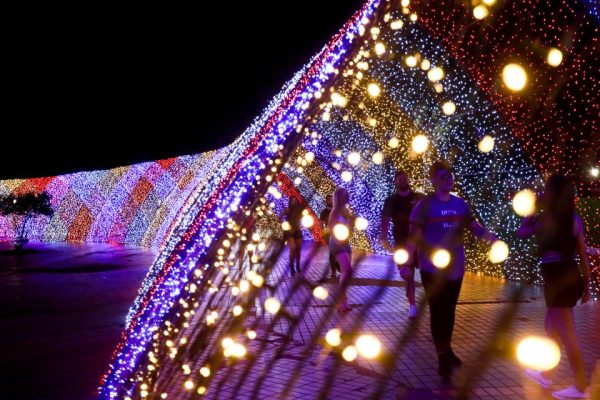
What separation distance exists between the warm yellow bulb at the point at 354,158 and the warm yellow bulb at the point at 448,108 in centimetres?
402

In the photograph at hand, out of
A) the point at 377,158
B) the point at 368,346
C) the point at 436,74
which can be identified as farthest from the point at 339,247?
the point at 377,158

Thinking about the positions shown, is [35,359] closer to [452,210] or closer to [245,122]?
[452,210]

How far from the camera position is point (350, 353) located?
431 centimetres

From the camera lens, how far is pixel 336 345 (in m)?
4.57

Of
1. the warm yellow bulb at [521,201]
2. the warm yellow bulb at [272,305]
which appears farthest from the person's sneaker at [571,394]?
the warm yellow bulb at [521,201]

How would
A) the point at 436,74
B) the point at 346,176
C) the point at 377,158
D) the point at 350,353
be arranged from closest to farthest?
1. the point at 350,353
2. the point at 436,74
3. the point at 377,158
4. the point at 346,176

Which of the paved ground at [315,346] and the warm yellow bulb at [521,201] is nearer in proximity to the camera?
the paved ground at [315,346]

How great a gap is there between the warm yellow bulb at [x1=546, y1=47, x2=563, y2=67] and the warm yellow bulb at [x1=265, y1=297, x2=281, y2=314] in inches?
203

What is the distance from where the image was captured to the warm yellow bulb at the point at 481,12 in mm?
7299

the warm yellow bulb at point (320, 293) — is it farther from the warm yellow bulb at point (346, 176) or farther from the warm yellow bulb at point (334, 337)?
the warm yellow bulb at point (346, 176)

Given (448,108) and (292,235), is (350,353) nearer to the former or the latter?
(292,235)

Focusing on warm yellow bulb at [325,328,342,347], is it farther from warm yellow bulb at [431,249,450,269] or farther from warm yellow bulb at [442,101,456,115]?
warm yellow bulb at [442,101,456,115]

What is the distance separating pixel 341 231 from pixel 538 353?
2.57 metres

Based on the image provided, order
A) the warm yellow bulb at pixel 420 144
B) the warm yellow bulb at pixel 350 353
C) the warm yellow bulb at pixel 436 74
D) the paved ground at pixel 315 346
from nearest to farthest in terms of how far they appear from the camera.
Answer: the paved ground at pixel 315 346
the warm yellow bulb at pixel 350 353
the warm yellow bulb at pixel 436 74
the warm yellow bulb at pixel 420 144
